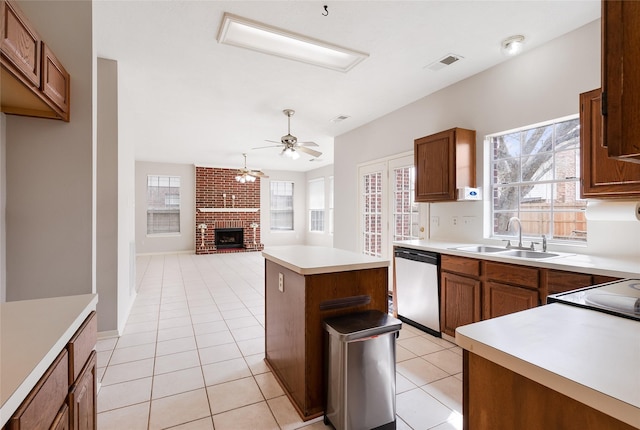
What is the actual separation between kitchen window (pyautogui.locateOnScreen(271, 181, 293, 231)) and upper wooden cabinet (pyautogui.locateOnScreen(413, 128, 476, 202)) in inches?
293

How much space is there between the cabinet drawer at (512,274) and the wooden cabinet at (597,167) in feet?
2.26

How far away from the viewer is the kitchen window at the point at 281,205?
415 inches

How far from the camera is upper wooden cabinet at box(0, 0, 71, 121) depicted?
1.27m

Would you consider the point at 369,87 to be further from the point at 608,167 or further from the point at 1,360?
the point at 1,360

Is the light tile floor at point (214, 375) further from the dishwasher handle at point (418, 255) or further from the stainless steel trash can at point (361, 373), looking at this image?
the dishwasher handle at point (418, 255)

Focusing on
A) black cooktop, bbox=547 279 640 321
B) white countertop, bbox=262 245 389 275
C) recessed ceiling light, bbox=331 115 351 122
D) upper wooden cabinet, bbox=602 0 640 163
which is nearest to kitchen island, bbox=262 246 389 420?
white countertop, bbox=262 245 389 275

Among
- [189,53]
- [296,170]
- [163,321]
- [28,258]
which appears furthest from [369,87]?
[296,170]

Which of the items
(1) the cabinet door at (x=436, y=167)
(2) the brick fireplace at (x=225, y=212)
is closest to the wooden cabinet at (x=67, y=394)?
(1) the cabinet door at (x=436, y=167)

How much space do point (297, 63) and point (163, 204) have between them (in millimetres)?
7383

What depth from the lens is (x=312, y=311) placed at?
6.18 ft

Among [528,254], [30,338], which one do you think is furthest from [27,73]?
[528,254]

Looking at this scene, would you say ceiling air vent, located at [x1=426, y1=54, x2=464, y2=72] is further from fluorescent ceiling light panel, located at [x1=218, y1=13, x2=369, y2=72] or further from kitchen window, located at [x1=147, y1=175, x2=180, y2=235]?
kitchen window, located at [x1=147, y1=175, x2=180, y2=235]

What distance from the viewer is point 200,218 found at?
30.1 ft

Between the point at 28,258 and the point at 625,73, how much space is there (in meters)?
2.75
